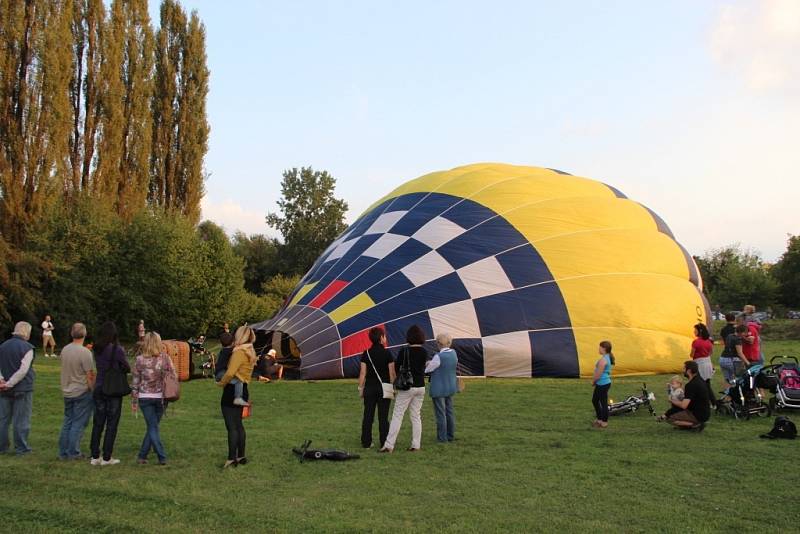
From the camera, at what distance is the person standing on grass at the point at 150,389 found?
5.92 m

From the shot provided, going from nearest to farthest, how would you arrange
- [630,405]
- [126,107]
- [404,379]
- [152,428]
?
[152,428] → [404,379] → [630,405] → [126,107]

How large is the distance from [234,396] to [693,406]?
189 inches

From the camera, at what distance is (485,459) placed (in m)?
6.09

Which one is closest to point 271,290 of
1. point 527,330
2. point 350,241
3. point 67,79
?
point 67,79

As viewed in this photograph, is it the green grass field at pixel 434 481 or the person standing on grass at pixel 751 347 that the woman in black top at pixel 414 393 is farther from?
the person standing on grass at pixel 751 347

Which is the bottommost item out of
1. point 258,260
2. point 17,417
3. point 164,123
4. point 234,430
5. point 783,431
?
point 783,431

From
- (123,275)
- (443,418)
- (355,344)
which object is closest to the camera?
(443,418)

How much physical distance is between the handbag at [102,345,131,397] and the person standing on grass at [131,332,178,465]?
11cm

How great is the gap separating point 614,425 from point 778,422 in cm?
165

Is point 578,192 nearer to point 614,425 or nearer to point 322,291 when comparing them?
point 322,291

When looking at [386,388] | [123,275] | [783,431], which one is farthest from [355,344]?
[123,275]

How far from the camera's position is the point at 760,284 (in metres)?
38.4

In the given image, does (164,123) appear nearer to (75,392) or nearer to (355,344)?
(355,344)

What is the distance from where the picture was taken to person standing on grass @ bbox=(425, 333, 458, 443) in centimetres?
689
